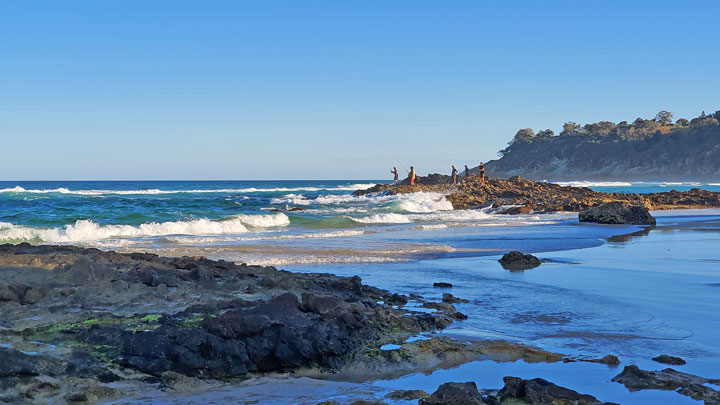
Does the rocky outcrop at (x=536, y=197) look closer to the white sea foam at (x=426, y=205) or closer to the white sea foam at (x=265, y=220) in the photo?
the white sea foam at (x=426, y=205)

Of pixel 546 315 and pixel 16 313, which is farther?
pixel 546 315

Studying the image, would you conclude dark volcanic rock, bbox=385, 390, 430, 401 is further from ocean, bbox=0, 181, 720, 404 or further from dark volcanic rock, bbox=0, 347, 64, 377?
dark volcanic rock, bbox=0, 347, 64, 377

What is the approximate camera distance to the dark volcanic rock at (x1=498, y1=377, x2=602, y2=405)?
14.4ft

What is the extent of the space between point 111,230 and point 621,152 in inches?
3962

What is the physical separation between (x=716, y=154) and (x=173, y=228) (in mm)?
Answer: 91082

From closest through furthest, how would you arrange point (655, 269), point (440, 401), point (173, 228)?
point (440, 401) → point (655, 269) → point (173, 228)

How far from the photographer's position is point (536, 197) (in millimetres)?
38219

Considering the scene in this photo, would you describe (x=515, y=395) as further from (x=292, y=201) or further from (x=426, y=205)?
(x=292, y=201)

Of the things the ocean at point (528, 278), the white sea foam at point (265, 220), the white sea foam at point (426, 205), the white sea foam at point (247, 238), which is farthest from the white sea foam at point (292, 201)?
the white sea foam at point (247, 238)

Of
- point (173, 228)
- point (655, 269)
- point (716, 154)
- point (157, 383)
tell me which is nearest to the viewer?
point (157, 383)

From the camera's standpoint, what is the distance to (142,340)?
542cm

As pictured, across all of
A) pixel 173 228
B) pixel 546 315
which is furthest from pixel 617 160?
pixel 546 315

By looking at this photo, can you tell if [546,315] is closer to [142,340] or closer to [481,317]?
[481,317]

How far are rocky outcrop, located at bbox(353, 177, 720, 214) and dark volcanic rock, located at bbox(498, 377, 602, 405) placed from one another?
1080 inches
